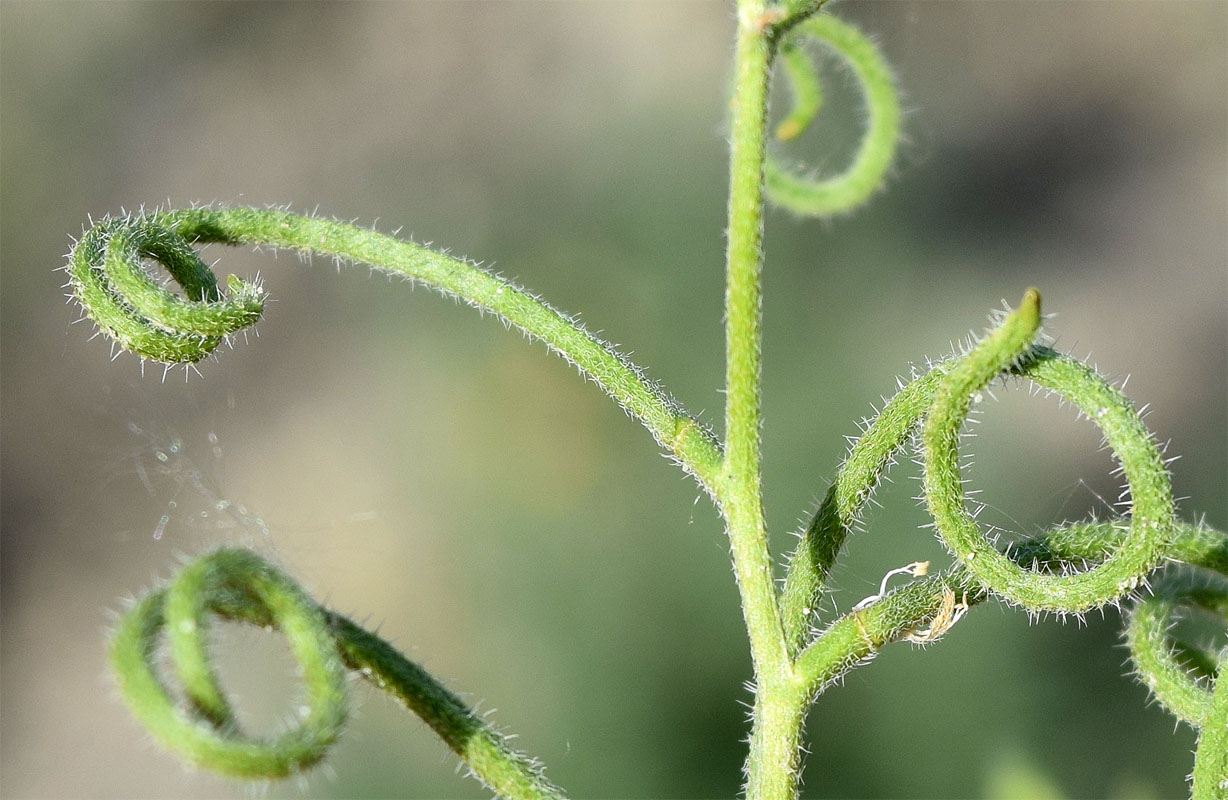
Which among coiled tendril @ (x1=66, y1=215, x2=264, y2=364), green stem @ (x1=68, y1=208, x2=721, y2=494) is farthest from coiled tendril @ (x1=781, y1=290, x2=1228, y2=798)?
coiled tendril @ (x1=66, y1=215, x2=264, y2=364)

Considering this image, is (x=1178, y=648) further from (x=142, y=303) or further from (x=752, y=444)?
(x=142, y=303)

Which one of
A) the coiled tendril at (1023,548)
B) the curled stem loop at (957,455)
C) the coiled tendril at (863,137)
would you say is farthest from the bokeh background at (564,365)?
the curled stem loop at (957,455)

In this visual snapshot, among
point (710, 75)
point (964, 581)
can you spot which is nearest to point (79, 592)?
point (710, 75)

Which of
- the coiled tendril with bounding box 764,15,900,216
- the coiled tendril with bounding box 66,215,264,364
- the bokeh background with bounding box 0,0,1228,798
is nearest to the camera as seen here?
the coiled tendril with bounding box 66,215,264,364

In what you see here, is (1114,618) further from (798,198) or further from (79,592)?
(79,592)

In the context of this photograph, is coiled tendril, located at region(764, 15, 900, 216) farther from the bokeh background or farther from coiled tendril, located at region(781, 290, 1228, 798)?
the bokeh background

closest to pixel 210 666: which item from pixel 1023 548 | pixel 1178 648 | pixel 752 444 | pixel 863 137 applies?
pixel 752 444

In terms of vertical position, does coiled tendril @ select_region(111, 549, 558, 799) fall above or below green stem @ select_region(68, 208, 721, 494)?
below
